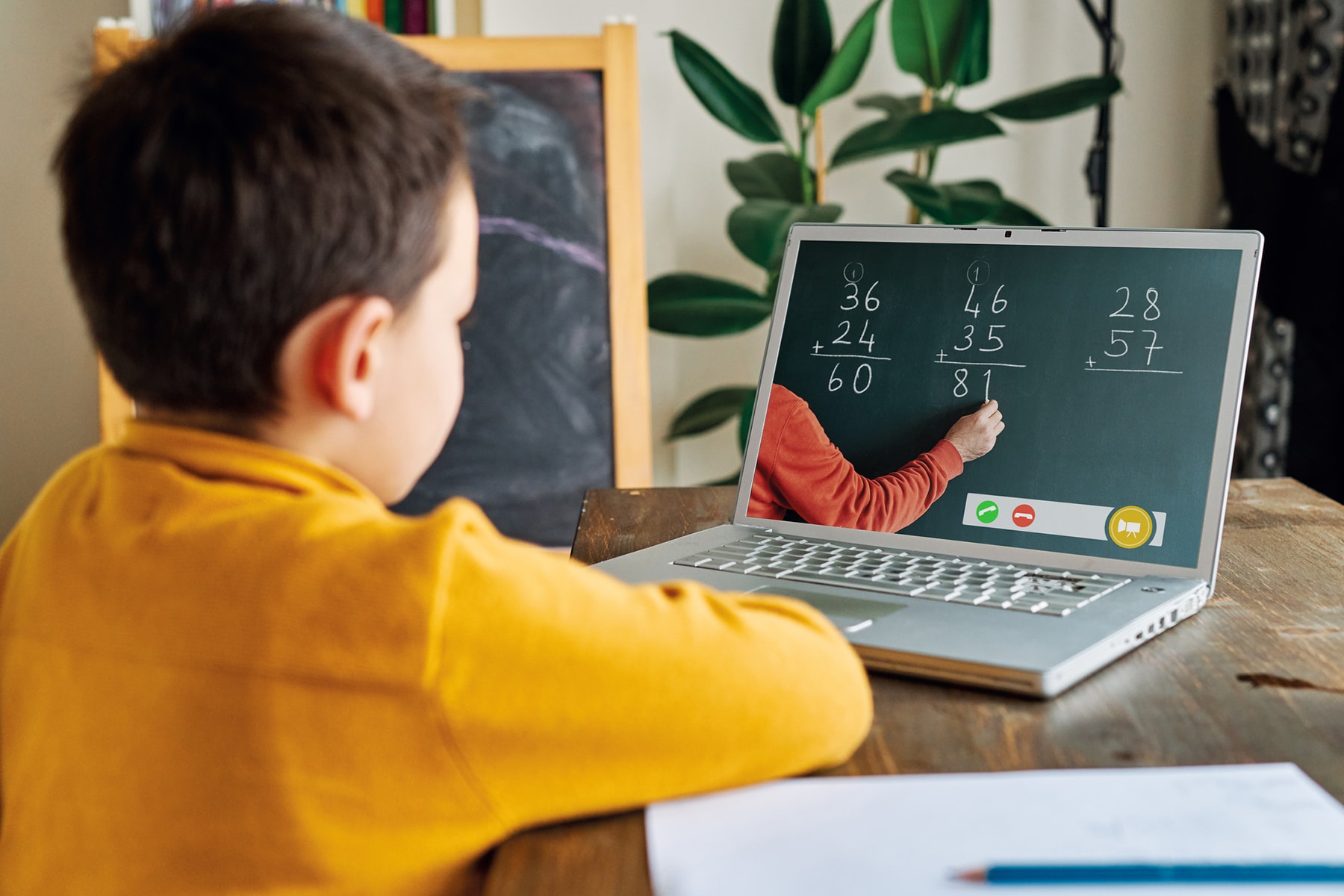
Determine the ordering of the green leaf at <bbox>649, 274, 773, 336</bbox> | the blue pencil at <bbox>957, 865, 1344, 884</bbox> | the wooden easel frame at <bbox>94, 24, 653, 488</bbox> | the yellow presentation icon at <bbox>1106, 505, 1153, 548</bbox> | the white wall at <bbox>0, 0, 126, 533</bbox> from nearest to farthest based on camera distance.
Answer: the blue pencil at <bbox>957, 865, 1344, 884</bbox>, the yellow presentation icon at <bbox>1106, 505, 1153, 548</bbox>, the wooden easel frame at <bbox>94, 24, 653, 488</bbox>, the green leaf at <bbox>649, 274, 773, 336</bbox>, the white wall at <bbox>0, 0, 126, 533</bbox>

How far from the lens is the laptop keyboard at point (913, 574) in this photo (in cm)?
67

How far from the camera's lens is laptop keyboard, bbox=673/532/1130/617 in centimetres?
67

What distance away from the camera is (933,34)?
2008 mm

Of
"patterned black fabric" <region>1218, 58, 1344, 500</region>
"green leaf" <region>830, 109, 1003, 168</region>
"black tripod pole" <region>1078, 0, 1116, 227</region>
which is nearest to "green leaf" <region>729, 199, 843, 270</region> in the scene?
"green leaf" <region>830, 109, 1003, 168</region>

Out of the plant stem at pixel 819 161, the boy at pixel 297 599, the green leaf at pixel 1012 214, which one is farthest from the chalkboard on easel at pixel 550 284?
the boy at pixel 297 599

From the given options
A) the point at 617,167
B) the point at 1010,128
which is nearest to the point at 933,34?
the point at 1010,128

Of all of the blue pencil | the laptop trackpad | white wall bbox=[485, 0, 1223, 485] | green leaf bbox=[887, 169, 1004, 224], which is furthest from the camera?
white wall bbox=[485, 0, 1223, 485]

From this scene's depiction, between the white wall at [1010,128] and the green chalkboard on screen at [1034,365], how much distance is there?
151cm

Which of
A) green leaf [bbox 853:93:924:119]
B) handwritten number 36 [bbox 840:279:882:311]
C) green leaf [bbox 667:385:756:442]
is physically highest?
green leaf [bbox 853:93:924:119]

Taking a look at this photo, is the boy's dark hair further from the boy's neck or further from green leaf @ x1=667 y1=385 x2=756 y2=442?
green leaf @ x1=667 y1=385 x2=756 y2=442

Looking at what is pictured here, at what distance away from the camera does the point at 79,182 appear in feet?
1.61

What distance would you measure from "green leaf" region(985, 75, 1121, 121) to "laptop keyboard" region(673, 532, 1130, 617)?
1418 mm

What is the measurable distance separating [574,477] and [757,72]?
1034 mm

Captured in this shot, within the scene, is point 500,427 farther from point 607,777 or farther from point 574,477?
point 607,777
